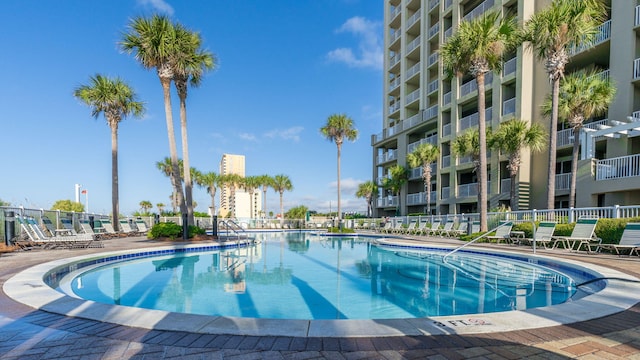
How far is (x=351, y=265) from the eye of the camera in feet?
31.0

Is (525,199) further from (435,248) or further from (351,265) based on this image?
(351,265)

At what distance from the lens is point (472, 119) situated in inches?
833

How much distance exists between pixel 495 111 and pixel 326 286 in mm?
18013

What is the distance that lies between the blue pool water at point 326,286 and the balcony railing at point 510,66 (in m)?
14.0

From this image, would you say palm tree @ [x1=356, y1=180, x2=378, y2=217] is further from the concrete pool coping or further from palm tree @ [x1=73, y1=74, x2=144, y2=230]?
the concrete pool coping

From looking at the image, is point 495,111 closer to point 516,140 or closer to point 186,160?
point 516,140

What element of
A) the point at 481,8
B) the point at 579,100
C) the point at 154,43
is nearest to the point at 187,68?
the point at 154,43

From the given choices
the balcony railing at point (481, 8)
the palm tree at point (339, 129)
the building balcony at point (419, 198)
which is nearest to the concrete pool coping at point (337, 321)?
the building balcony at point (419, 198)

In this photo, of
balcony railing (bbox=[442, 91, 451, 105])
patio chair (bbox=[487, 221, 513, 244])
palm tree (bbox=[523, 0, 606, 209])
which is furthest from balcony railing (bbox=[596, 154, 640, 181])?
balcony railing (bbox=[442, 91, 451, 105])

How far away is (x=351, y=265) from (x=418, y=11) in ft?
Result: 87.1

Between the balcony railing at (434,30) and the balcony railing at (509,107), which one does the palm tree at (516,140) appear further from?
the balcony railing at (434,30)

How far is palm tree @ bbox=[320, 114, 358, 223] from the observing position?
26.5 meters

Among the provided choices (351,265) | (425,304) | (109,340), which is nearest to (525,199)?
(351,265)

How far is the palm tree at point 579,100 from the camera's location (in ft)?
41.9
